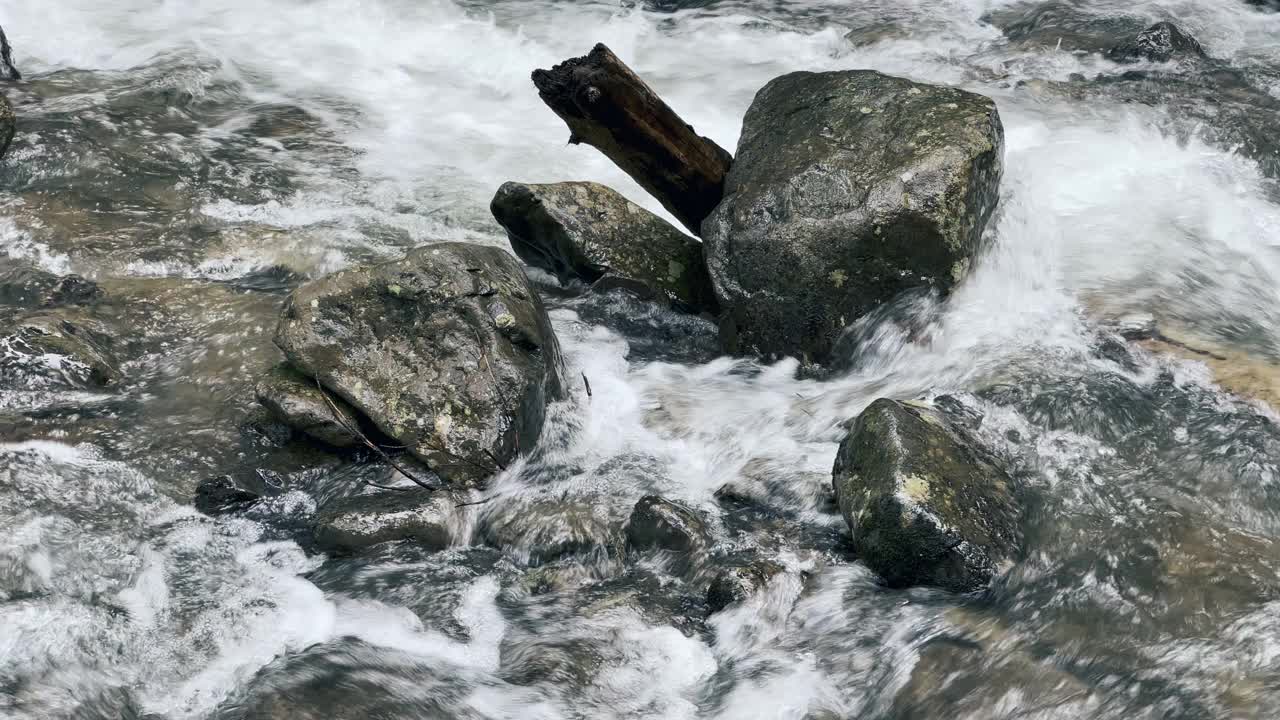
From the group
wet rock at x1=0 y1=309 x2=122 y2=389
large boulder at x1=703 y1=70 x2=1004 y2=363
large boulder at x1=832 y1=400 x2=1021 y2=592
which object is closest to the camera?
large boulder at x1=832 y1=400 x2=1021 y2=592

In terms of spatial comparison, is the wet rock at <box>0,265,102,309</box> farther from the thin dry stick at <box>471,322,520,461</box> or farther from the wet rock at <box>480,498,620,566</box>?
the wet rock at <box>480,498,620,566</box>

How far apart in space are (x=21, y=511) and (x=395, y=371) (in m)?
1.76

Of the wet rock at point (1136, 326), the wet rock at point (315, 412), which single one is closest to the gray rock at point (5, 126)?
the wet rock at point (315, 412)

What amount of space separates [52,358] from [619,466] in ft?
10.00

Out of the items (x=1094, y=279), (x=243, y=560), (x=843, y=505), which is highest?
(x=1094, y=279)

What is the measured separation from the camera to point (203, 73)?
34.4 ft

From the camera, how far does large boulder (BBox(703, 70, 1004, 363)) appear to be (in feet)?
20.0

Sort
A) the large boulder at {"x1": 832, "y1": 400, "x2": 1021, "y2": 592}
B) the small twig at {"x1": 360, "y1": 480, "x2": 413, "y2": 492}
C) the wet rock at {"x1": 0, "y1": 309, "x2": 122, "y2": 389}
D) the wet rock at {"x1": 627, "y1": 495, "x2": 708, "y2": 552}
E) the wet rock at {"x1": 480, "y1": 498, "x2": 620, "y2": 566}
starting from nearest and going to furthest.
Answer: the large boulder at {"x1": 832, "y1": 400, "x2": 1021, "y2": 592} → the wet rock at {"x1": 627, "y1": 495, "x2": 708, "y2": 552} → the wet rock at {"x1": 480, "y1": 498, "x2": 620, "y2": 566} → the small twig at {"x1": 360, "y1": 480, "x2": 413, "y2": 492} → the wet rock at {"x1": 0, "y1": 309, "x2": 122, "y2": 389}

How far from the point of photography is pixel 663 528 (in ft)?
16.4

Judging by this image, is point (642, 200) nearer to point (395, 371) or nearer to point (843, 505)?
point (395, 371)

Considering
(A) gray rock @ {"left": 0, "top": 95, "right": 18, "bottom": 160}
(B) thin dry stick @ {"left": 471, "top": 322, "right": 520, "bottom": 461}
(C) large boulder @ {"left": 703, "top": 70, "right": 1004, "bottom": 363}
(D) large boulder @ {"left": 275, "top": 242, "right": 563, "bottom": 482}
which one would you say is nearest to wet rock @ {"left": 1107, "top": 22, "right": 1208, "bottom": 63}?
(C) large boulder @ {"left": 703, "top": 70, "right": 1004, "bottom": 363}

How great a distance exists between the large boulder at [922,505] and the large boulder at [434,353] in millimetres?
1674

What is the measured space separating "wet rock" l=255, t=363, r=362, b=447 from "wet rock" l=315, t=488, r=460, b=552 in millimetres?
363

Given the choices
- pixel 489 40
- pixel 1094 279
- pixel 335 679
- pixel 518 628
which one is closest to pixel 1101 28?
pixel 1094 279
